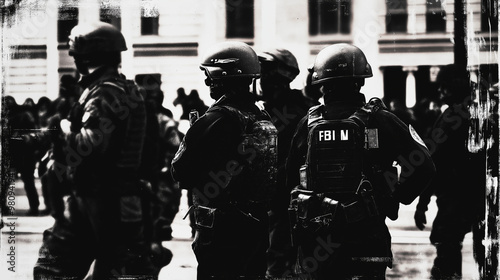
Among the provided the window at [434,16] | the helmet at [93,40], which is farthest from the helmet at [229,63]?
the window at [434,16]

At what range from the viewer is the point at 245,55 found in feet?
18.1

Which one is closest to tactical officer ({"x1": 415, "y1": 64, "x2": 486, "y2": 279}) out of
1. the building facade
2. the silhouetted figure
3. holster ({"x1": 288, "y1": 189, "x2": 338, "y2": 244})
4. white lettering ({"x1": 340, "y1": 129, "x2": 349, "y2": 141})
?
the building facade

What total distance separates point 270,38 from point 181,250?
12.3ft

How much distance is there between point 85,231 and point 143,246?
1.61 feet

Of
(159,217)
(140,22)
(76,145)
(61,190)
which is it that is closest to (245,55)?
(76,145)

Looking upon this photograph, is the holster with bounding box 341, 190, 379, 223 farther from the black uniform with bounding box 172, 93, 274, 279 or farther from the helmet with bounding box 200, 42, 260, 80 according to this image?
the helmet with bounding box 200, 42, 260, 80

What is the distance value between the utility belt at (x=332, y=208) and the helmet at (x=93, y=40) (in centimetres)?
212

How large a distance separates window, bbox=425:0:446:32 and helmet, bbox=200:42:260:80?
599 centimetres

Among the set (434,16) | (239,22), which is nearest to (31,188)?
(239,22)

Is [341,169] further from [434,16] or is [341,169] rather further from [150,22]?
[434,16]

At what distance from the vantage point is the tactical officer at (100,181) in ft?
20.1

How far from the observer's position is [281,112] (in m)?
7.08

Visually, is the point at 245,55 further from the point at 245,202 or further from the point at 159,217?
the point at 159,217

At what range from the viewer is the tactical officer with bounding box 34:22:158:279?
6137 millimetres
